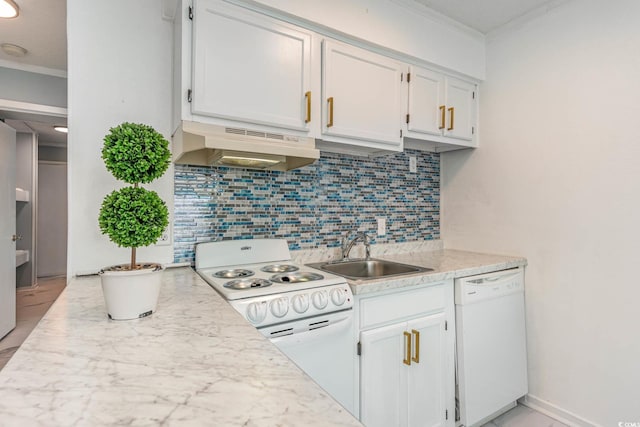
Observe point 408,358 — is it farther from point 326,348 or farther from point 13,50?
point 13,50

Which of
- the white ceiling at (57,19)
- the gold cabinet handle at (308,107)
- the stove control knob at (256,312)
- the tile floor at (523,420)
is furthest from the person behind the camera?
the white ceiling at (57,19)

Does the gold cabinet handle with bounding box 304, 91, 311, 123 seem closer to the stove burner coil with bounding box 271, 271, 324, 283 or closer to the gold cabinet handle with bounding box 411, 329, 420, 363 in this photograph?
the stove burner coil with bounding box 271, 271, 324, 283

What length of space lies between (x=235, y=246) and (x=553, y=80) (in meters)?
2.14

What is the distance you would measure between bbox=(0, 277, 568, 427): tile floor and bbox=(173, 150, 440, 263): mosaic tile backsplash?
1.26m

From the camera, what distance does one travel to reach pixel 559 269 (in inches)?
77.2

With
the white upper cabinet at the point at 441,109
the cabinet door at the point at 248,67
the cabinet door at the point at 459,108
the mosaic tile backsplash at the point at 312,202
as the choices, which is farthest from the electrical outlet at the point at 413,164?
the cabinet door at the point at 248,67

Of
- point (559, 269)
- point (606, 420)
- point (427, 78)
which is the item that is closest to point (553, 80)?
point (427, 78)

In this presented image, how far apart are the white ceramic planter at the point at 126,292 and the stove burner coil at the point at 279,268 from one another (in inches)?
29.5

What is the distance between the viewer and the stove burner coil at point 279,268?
5.44 ft

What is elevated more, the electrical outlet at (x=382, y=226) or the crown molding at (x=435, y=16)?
the crown molding at (x=435, y=16)

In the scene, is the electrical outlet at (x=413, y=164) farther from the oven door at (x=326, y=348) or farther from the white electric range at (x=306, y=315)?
the oven door at (x=326, y=348)

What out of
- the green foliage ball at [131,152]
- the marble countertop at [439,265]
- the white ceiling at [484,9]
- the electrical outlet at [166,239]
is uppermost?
the white ceiling at [484,9]

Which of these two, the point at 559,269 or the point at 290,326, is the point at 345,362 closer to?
the point at 290,326

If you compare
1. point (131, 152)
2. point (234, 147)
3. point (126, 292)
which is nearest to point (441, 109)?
point (234, 147)
